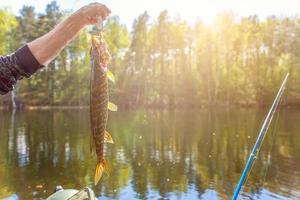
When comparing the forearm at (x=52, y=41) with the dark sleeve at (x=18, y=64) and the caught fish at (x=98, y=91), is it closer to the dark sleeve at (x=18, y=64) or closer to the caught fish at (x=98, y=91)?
the dark sleeve at (x=18, y=64)

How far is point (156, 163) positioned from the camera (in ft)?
79.2

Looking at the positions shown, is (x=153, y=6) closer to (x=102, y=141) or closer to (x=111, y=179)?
(x=111, y=179)

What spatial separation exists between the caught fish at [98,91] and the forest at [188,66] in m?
74.5

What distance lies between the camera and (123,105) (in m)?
79.1

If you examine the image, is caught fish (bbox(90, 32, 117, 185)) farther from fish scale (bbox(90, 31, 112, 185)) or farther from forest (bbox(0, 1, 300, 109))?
forest (bbox(0, 1, 300, 109))

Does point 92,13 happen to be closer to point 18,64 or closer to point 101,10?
point 101,10

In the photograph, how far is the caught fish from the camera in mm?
2707

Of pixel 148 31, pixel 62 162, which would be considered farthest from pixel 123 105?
pixel 62 162

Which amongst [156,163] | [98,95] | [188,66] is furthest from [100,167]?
[188,66]

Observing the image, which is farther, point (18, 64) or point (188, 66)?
point (188, 66)

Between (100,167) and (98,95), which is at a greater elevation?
(98,95)

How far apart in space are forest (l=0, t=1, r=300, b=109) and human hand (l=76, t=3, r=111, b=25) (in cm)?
7530

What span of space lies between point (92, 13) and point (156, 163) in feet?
73.2

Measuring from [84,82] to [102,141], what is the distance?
80.1 m
